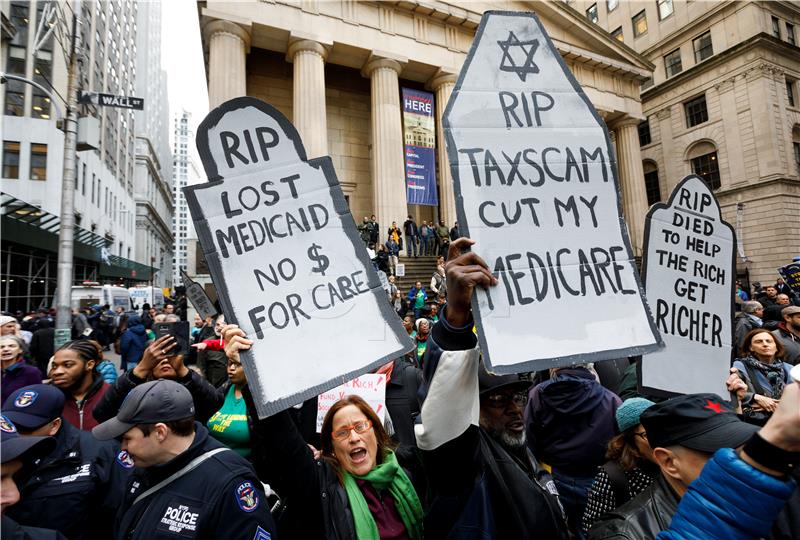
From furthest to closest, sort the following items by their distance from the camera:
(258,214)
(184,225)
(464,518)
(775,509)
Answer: (184,225) → (258,214) → (464,518) → (775,509)

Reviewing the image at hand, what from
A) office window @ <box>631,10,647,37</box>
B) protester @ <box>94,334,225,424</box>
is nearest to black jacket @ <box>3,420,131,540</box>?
protester @ <box>94,334,225,424</box>

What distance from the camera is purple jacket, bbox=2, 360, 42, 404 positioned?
345 cm

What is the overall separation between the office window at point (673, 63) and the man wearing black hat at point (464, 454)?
37.8 metres


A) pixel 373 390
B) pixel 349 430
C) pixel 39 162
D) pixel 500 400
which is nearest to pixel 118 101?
pixel 373 390

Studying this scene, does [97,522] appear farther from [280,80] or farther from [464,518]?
[280,80]

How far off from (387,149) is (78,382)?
→ 1776cm

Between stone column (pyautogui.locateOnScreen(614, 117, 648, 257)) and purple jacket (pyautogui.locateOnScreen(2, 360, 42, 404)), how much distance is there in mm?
27634

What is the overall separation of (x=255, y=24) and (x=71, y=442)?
19.2 meters

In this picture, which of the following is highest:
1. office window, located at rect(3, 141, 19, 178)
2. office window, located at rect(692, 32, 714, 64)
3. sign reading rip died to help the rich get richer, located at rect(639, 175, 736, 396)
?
office window, located at rect(692, 32, 714, 64)

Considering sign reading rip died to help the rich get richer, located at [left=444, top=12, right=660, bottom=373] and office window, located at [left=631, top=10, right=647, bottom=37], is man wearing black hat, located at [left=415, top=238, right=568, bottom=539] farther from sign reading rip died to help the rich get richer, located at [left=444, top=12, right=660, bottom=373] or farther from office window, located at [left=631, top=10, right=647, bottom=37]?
office window, located at [left=631, top=10, right=647, bottom=37]

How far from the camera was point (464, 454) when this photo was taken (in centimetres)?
155

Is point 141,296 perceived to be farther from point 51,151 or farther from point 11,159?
point 11,159

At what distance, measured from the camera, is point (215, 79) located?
16562 millimetres

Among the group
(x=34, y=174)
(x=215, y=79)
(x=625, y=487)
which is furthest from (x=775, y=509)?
(x=34, y=174)
